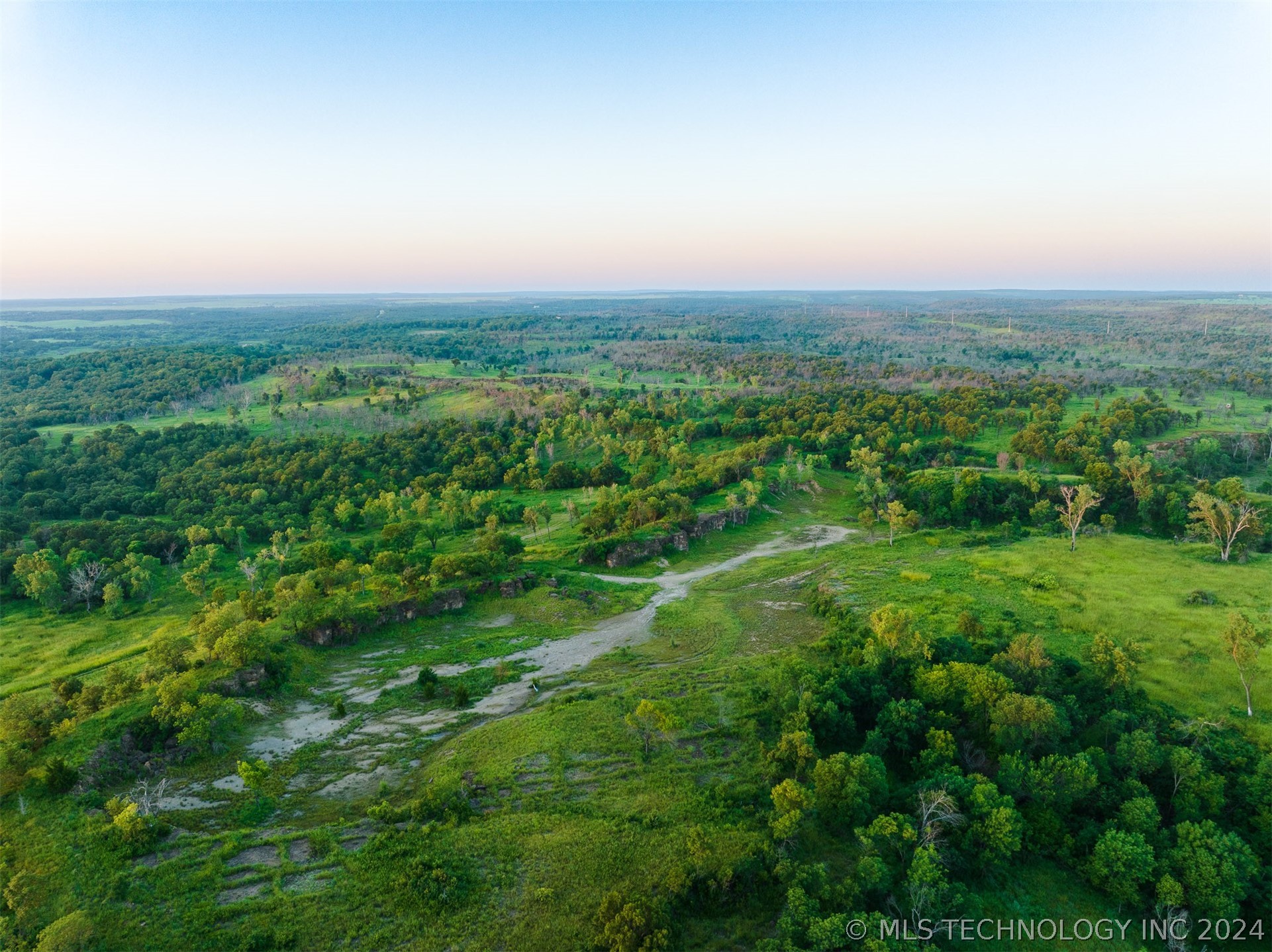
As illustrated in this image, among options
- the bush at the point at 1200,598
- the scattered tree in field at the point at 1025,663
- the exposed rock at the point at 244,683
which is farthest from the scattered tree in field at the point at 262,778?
the bush at the point at 1200,598

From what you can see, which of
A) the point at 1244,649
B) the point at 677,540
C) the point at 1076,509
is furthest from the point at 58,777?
the point at 1076,509

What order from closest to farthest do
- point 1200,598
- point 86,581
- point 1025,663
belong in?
point 1025,663
point 1200,598
point 86,581

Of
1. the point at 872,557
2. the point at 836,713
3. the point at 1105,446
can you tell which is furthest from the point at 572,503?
the point at 1105,446

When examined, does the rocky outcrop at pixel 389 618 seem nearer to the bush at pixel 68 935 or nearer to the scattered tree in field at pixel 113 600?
the scattered tree in field at pixel 113 600

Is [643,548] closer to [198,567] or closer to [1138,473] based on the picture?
[198,567]

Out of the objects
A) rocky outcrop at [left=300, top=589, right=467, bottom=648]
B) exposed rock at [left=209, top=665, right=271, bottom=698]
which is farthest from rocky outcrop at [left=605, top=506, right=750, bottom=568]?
exposed rock at [left=209, top=665, right=271, bottom=698]

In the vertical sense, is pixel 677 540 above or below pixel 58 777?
below
